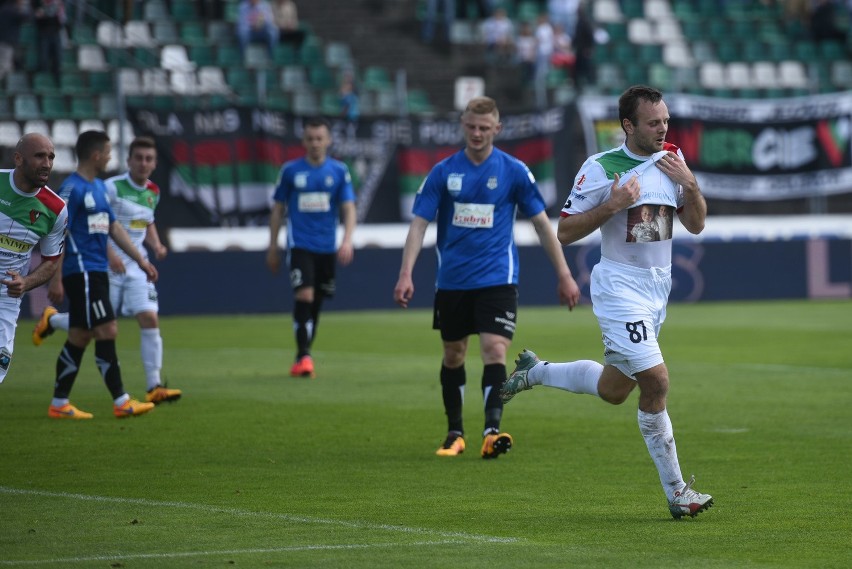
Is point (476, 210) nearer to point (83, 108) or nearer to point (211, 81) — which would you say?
point (83, 108)

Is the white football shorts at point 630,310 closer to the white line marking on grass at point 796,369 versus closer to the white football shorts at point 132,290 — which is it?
the white football shorts at point 132,290

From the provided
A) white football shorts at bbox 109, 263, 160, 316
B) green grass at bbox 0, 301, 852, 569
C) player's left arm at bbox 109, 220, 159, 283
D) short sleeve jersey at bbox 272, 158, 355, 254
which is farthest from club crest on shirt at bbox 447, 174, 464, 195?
short sleeve jersey at bbox 272, 158, 355, 254

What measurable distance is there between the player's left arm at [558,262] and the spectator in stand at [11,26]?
685 inches

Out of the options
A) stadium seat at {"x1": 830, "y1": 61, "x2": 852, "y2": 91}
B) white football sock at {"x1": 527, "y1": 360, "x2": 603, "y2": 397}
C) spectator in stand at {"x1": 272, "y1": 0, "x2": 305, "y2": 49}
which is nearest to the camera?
white football sock at {"x1": 527, "y1": 360, "x2": 603, "y2": 397}

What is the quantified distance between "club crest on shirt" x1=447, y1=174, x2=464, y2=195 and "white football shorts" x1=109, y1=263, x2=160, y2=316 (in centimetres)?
386

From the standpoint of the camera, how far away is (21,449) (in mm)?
10398

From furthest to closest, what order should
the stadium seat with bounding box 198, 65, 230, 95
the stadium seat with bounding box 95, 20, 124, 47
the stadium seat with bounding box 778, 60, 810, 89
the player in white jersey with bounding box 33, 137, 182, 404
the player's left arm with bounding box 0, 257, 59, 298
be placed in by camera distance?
the stadium seat with bounding box 778, 60, 810, 89 → the stadium seat with bounding box 95, 20, 124, 47 → the stadium seat with bounding box 198, 65, 230, 95 → the player in white jersey with bounding box 33, 137, 182, 404 → the player's left arm with bounding box 0, 257, 59, 298

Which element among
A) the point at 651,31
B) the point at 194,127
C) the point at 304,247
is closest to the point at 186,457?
the point at 304,247

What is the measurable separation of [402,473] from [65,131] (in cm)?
1684

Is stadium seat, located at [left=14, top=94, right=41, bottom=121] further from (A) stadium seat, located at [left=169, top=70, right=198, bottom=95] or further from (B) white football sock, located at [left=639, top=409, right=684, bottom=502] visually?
(B) white football sock, located at [left=639, top=409, right=684, bottom=502]

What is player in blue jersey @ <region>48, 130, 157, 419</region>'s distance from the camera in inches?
471

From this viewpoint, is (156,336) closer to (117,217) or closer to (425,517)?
(117,217)

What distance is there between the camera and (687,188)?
7637 mm

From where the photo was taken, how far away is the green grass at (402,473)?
686cm
